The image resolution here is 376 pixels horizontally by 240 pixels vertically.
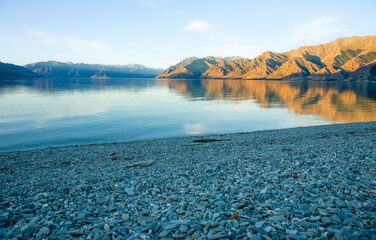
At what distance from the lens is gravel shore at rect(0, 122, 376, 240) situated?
6.87 meters

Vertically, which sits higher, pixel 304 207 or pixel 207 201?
pixel 304 207

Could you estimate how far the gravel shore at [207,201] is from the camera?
22.5ft

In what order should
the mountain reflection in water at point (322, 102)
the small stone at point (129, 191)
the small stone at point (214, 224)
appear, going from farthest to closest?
1. the mountain reflection in water at point (322, 102)
2. the small stone at point (129, 191)
3. the small stone at point (214, 224)

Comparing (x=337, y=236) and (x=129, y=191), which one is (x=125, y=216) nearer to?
(x=129, y=191)

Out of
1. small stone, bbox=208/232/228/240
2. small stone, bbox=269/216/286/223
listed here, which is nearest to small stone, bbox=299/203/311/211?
small stone, bbox=269/216/286/223

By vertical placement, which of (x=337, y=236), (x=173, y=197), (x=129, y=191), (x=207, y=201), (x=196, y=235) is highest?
(x=337, y=236)

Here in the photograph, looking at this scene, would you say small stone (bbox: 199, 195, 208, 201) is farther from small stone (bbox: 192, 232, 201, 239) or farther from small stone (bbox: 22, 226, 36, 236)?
small stone (bbox: 22, 226, 36, 236)

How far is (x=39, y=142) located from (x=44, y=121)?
15400 millimetres

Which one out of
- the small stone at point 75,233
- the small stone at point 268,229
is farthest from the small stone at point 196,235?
the small stone at point 75,233

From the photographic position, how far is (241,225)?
6.91 metres

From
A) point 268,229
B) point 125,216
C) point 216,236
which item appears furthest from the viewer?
point 125,216

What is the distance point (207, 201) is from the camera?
920 centimetres

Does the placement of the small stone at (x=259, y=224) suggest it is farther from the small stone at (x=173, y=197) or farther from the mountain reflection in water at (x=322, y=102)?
the mountain reflection in water at (x=322, y=102)

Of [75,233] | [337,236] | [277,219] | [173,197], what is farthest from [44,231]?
[337,236]
